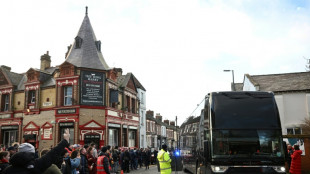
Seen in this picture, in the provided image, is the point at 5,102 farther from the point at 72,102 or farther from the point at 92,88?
the point at 92,88

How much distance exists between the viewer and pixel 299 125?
2670 centimetres

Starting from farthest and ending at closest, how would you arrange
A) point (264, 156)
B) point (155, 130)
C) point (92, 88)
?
point (155, 130)
point (92, 88)
point (264, 156)

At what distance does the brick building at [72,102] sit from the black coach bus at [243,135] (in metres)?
19.7

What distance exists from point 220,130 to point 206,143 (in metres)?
0.67

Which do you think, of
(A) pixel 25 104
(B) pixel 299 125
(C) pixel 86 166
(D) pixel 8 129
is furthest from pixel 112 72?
(C) pixel 86 166

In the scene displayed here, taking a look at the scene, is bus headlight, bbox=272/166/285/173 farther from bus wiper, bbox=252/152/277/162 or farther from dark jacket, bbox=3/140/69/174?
dark jacket, bbox=3/140/69/174

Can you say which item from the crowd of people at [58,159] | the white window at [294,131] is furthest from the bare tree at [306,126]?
the crowd of people at [58,159]

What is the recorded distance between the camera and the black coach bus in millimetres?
8070

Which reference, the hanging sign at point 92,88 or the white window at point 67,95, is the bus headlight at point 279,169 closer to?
the hanging sign at point 92,88

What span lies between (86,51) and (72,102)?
569cm

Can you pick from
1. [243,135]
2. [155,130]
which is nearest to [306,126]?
[243,135]

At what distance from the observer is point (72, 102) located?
26.9 meters

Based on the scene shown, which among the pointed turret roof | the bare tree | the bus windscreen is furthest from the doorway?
the bus windscreen

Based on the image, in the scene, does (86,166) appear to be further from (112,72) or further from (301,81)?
(301,81)
